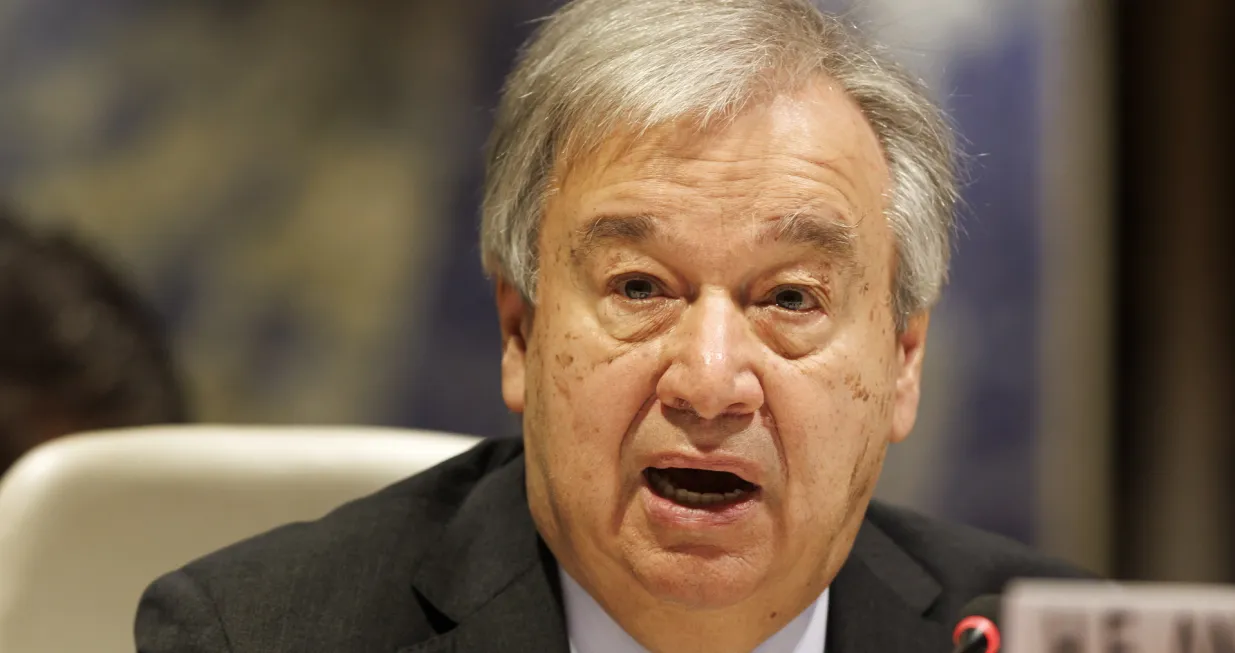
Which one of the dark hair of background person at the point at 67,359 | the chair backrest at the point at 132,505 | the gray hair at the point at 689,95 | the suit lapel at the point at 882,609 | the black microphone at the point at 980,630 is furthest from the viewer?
the dark hair of background person at the point at 67,359

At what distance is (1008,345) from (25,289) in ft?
7.80

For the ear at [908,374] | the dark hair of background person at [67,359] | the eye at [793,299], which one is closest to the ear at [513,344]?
the eye at [793,299]

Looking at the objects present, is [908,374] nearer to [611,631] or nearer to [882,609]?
[882,609]

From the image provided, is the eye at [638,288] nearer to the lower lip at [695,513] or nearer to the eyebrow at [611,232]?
the eyebrow at [611,232]

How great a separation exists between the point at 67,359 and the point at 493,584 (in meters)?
1.41

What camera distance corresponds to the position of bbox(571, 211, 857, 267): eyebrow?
4.87 feet

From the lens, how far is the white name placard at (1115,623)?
0.96 m

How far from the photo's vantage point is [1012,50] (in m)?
3.35

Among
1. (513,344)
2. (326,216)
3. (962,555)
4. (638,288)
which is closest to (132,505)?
(513,344)

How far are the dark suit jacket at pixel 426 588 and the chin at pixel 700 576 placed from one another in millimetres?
234

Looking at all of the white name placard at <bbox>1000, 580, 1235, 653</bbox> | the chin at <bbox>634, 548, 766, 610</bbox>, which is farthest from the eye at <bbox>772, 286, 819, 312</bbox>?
the white name placard at <bbox>1000, 580, 1235, 653</bbox>

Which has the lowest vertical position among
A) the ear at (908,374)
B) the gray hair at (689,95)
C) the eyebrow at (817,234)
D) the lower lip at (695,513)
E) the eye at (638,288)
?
the lower lip at (695,513)

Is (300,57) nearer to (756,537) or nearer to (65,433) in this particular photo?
(65,433)

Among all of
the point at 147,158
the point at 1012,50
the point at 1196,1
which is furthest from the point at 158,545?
the point at 1196,1
